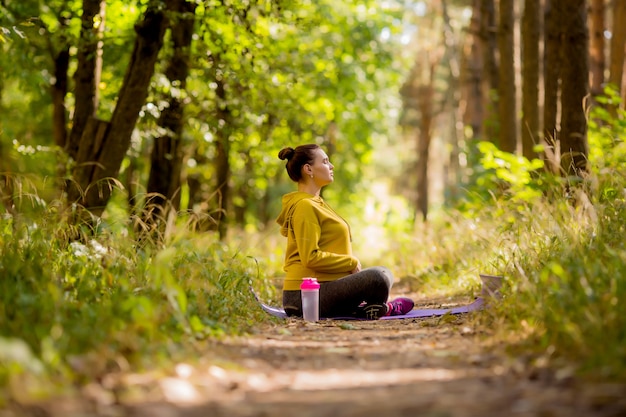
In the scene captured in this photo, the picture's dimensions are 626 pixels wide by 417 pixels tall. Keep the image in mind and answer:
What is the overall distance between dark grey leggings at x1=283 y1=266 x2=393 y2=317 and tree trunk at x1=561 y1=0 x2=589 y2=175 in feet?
10.8

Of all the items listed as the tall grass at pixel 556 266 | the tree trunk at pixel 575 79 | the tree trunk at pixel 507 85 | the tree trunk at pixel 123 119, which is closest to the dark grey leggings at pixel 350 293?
the tall grass at pixel 556 266

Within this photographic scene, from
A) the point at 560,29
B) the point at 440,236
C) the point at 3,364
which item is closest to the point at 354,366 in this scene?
the point at 3,364

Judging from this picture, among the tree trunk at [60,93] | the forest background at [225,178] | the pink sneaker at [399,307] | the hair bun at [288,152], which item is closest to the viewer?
the forest background at [225,178]

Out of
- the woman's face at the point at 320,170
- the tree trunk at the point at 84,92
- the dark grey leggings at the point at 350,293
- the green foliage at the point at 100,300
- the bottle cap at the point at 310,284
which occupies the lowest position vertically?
the dark grey leggings at the point at 350,293

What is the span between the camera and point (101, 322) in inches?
175

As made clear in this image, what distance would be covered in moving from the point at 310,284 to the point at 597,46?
1083cm

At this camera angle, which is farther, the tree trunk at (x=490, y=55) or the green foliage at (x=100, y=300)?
the tree trunk at (x=490, y=55)

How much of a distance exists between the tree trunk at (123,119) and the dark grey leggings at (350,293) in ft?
9.76

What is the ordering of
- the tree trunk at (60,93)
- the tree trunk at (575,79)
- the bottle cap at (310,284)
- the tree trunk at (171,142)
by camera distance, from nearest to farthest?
the bottle cap at (310,284) → the tree trunk at (575,79) → the tree trunk at (171,142) → the tree trunk at (60,93)

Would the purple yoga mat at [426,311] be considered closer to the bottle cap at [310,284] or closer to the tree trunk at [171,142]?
the bottle cap at [310,284]

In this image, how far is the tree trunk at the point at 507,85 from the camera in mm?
13789

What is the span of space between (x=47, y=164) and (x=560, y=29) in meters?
8.06

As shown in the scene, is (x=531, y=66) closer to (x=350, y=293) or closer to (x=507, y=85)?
(x=507, y=85)

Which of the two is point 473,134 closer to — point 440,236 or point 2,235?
point 440,236
